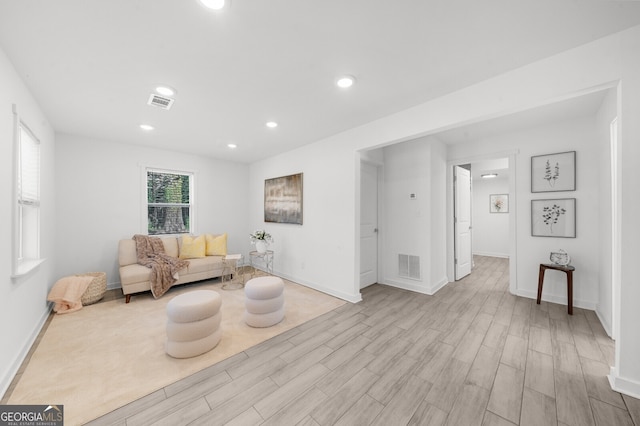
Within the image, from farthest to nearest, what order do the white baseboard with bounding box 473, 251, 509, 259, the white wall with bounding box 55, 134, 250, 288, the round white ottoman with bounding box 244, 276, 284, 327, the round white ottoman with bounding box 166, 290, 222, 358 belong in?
the white baseboard with bounding box 473, 251, 509, 259 → the white wall with bounding box 55, 134, 250, 288 → the round white ottoman with bounding box 244, 276, 284, 327 → the round white ottoman with bounding box 166, 290, 222, 358

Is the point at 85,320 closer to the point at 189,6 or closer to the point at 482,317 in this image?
the point at 189,6

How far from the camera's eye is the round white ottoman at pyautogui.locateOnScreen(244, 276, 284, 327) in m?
2.77

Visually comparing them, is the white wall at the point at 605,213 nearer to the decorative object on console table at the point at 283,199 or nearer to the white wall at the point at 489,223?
the decorative object on console table at the point at 283,199

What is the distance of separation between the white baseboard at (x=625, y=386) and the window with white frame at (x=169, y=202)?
19.7 feet

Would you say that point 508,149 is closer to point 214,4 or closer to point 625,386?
point 625,386

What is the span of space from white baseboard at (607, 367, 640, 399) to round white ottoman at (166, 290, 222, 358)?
3257 millimetres

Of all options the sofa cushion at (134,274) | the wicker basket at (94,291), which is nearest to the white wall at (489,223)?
the sofa cushion at (134,274)

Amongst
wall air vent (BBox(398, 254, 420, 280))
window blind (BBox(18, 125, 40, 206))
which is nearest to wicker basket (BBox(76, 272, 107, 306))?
window blind (BBox(18, 125, 40, 206))

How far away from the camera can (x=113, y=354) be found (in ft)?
7.34

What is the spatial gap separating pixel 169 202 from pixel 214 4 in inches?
172

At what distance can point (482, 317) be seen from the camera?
300cm

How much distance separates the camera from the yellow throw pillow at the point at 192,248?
14.8 ft

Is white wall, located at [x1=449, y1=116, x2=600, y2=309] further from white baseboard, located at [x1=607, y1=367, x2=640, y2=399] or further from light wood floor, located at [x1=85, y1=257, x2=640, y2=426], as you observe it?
white baseboard, located at [x1=607, y1=367, x2=640, y2=399]

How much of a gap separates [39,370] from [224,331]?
4.72 ft
